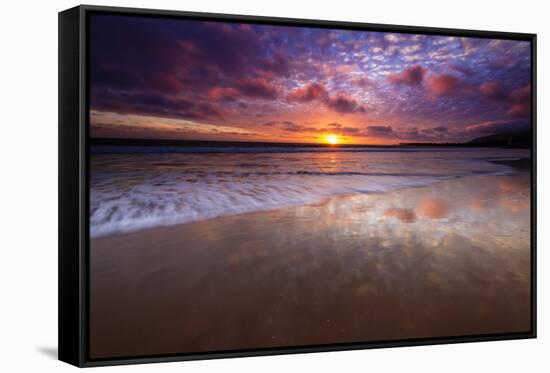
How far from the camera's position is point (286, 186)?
4938 mm

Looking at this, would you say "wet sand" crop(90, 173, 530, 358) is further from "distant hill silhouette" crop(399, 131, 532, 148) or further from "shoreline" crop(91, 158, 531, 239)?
"distant hill silhouette" crop(399, 131, 532, 148)

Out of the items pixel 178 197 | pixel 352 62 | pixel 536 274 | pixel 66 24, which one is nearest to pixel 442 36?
pixel 352 62

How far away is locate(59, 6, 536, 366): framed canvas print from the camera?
4.49 metres

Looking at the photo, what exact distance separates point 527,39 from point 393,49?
40.5 inches

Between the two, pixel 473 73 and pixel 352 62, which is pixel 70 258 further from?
pixel 473 73

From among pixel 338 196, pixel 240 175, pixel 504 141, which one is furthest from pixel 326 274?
pixel 504 141

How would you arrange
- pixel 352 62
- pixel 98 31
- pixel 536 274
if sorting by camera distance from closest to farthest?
pixel 98 31, pixel 352 62, pixel 536 274

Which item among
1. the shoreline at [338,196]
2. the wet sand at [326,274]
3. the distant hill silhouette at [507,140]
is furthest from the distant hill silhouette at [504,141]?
the wet sand at [326,274]

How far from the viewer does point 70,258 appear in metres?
4.48

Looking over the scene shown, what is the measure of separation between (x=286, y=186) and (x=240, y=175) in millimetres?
307

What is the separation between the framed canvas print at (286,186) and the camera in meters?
4.49

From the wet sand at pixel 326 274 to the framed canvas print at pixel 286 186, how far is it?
1cm

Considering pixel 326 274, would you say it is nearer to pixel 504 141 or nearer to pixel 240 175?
pixel 240 175

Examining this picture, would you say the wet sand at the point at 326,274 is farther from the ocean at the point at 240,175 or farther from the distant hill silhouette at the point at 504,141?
the distant hill silhouette at the point at 504,141
